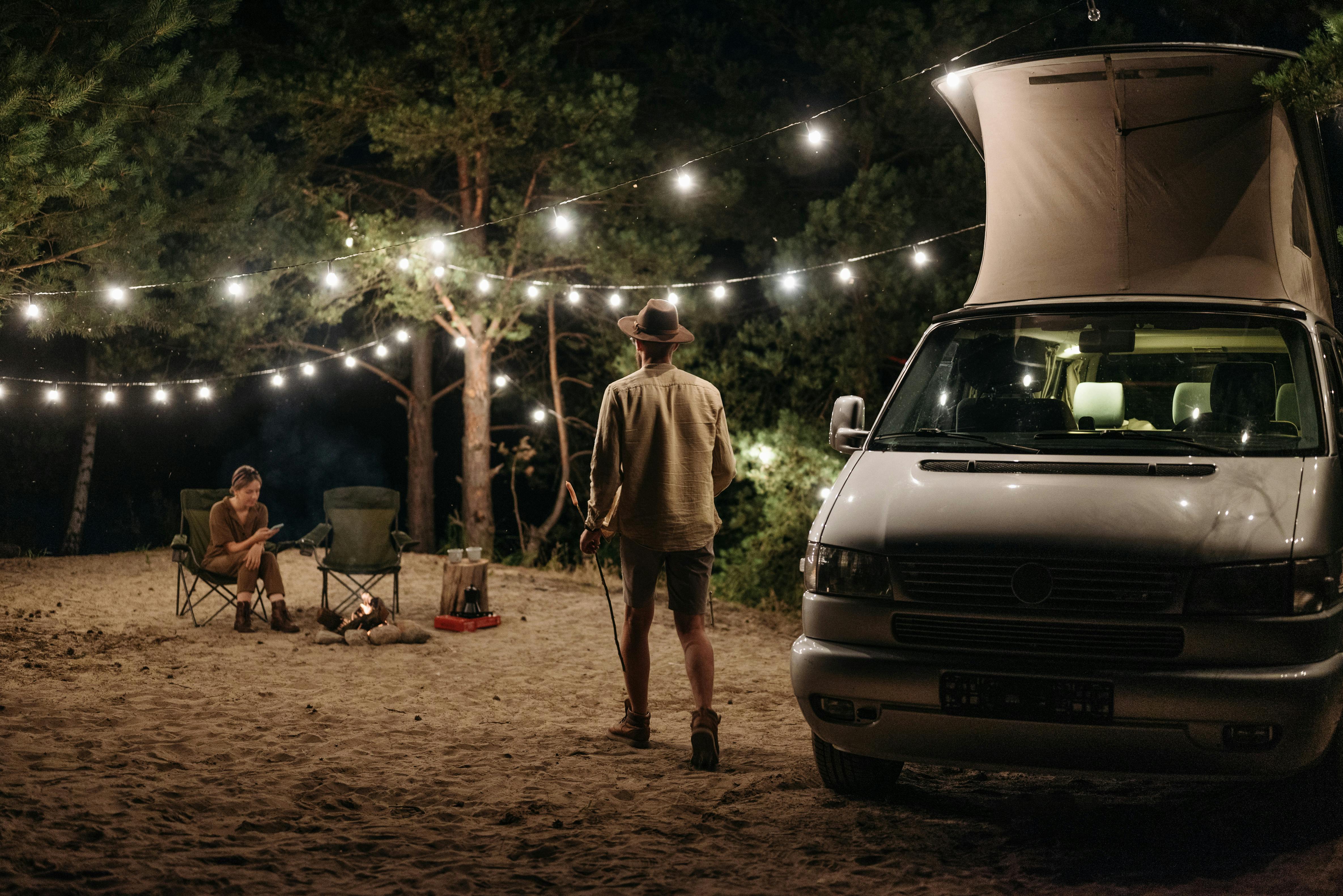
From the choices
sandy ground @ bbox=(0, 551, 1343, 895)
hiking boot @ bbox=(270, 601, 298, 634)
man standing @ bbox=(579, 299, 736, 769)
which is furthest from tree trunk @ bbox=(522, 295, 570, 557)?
man standing @ bbox=(579, 299, 736, 769)

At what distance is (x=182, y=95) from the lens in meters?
9.36

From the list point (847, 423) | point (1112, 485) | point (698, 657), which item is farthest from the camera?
point (698, 657)

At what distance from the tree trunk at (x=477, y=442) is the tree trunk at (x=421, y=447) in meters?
2.19

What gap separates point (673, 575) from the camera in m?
4.69

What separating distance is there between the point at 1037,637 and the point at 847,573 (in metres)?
0.62

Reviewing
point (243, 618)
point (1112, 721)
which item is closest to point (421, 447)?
point (243, 618)

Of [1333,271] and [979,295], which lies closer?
[979,295]

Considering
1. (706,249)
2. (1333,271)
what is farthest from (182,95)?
(706,249)

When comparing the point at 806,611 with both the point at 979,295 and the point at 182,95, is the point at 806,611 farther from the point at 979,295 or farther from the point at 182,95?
the point at 182,95

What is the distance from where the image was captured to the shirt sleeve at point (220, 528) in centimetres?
789

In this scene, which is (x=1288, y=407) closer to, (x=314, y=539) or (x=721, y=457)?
(x=721, y=457)

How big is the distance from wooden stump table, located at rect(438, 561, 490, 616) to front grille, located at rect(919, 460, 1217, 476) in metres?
5.11

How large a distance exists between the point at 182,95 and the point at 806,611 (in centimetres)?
786

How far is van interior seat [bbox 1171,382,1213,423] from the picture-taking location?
422 cm
